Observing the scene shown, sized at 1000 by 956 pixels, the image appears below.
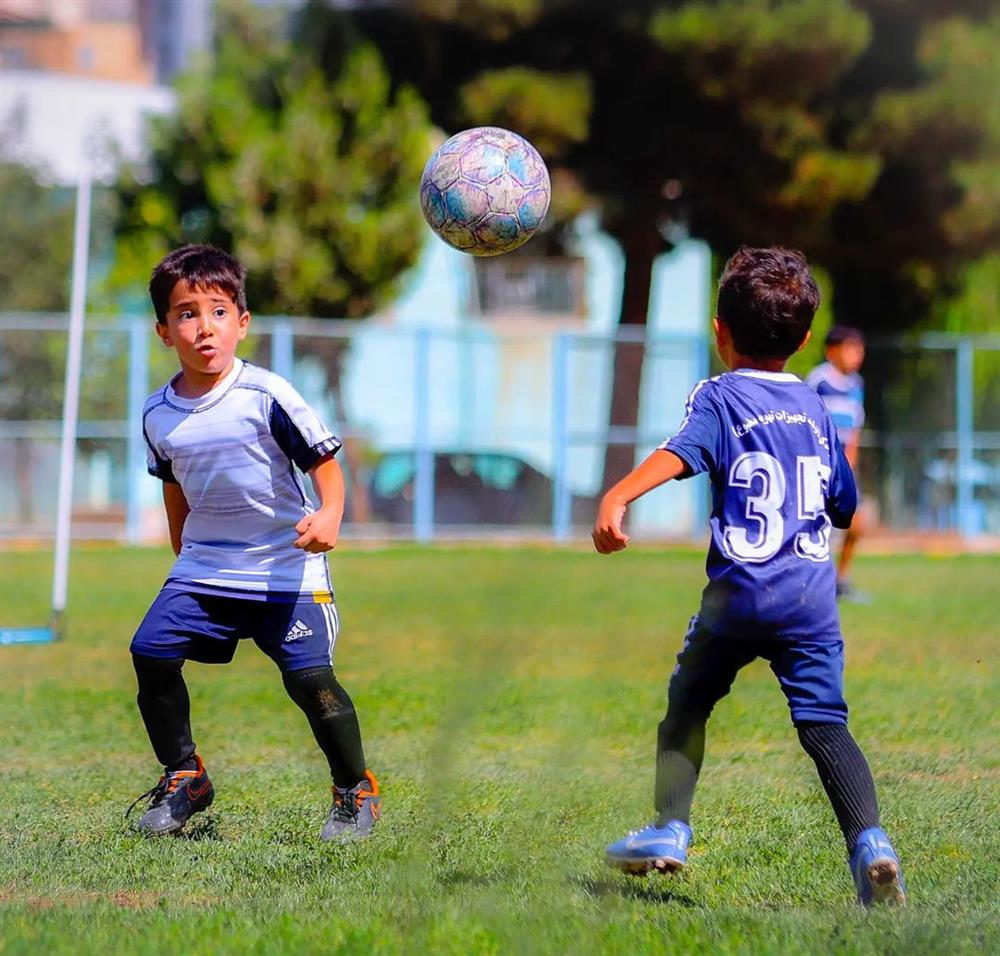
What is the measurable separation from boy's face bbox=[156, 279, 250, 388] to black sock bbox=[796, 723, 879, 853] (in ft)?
6.46

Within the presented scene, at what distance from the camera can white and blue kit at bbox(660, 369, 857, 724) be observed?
394 cm

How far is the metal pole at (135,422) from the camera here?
62.7 ft

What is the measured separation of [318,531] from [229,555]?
15.5 inches

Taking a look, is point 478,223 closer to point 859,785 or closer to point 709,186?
point 859,785

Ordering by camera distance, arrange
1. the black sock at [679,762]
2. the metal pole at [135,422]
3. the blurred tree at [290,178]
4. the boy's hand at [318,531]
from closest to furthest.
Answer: the black sock at [679,762]
the boy's hand at [318,531]
the metal pole at [135,422]
the blurred tree at [290,178]

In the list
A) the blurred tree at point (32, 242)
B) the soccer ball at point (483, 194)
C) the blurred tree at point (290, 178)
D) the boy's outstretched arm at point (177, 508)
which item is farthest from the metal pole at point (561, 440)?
the boy's outstretched arm at point (177, 508)

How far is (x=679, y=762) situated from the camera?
4.12 m

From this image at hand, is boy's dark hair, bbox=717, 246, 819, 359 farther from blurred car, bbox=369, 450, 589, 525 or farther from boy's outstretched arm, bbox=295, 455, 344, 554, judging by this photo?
blurred car, bbox=369, 450, 589, 525

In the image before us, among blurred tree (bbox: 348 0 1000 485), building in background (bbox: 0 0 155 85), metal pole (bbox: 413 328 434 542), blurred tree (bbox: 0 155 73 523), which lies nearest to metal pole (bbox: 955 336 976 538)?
blurred tree (bbox: 348 0 1000 485)

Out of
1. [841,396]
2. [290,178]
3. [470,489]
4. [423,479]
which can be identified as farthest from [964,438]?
[841,396]

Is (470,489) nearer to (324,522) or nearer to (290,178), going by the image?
(290,178)

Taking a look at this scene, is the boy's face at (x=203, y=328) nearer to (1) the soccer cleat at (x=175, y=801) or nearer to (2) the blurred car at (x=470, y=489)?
(1) the soccer cleat at (x=175, y=801)

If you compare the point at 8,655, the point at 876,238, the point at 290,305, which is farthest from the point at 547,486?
the point at 8,655

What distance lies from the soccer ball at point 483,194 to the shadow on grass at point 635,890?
2210 millimetres
